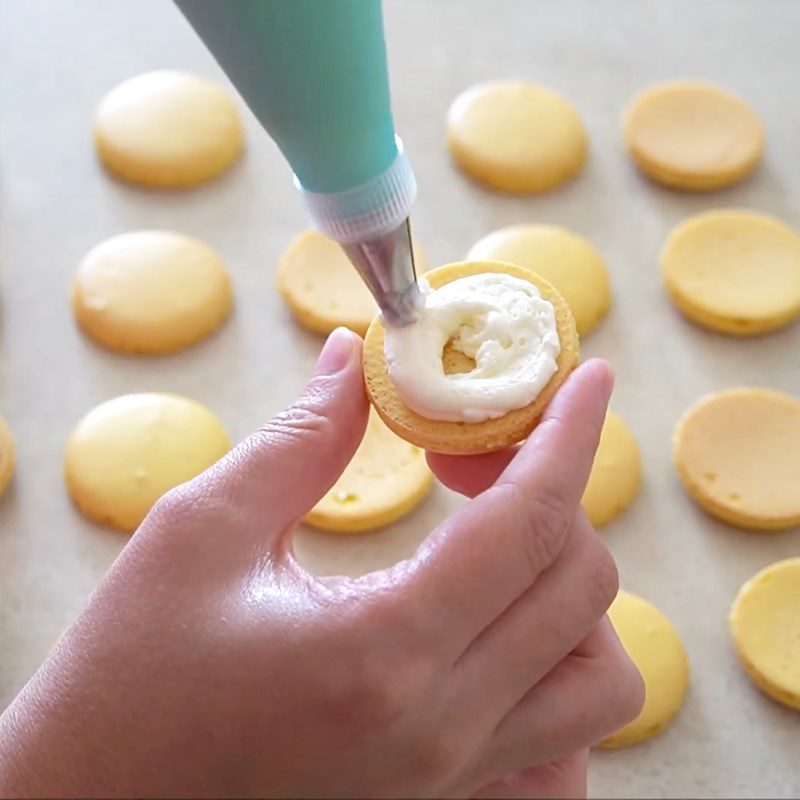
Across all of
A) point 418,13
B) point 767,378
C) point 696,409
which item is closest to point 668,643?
point 696,409

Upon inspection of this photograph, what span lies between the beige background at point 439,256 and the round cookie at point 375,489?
25 millimetres

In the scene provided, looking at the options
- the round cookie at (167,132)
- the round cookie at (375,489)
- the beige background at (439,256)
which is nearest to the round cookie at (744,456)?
the beige background at (439,256)

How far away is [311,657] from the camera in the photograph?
695mm

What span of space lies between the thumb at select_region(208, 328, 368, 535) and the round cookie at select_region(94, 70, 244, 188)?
77 centimetres

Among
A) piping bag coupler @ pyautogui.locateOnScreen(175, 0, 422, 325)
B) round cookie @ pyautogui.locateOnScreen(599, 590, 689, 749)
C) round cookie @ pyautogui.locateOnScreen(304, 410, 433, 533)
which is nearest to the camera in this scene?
piping bag coupler @ pyautogui.locateOnScreen(175, 0, 422, 325)

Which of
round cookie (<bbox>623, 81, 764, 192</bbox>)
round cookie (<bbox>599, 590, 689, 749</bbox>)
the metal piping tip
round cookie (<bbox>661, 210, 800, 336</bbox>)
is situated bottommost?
round cookie (<bbox>599, 590, 689, 749</bbox>)

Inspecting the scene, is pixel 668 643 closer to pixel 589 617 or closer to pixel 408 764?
pixel 589 617

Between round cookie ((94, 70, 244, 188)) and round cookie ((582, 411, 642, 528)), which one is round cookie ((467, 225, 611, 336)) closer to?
round cookie ((582, 411, 642, 528))

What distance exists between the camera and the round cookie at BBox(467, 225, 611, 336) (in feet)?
4.51

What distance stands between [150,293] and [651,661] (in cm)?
76

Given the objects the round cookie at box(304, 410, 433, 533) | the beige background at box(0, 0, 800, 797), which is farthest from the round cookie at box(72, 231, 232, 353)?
the round cookie at box(304, 410, 433, 533)

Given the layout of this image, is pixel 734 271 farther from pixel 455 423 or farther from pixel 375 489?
pixel 455 423

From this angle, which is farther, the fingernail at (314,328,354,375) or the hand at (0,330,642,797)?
the fingernail at (314,328,354,375)

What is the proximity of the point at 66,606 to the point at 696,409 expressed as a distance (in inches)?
30.1
